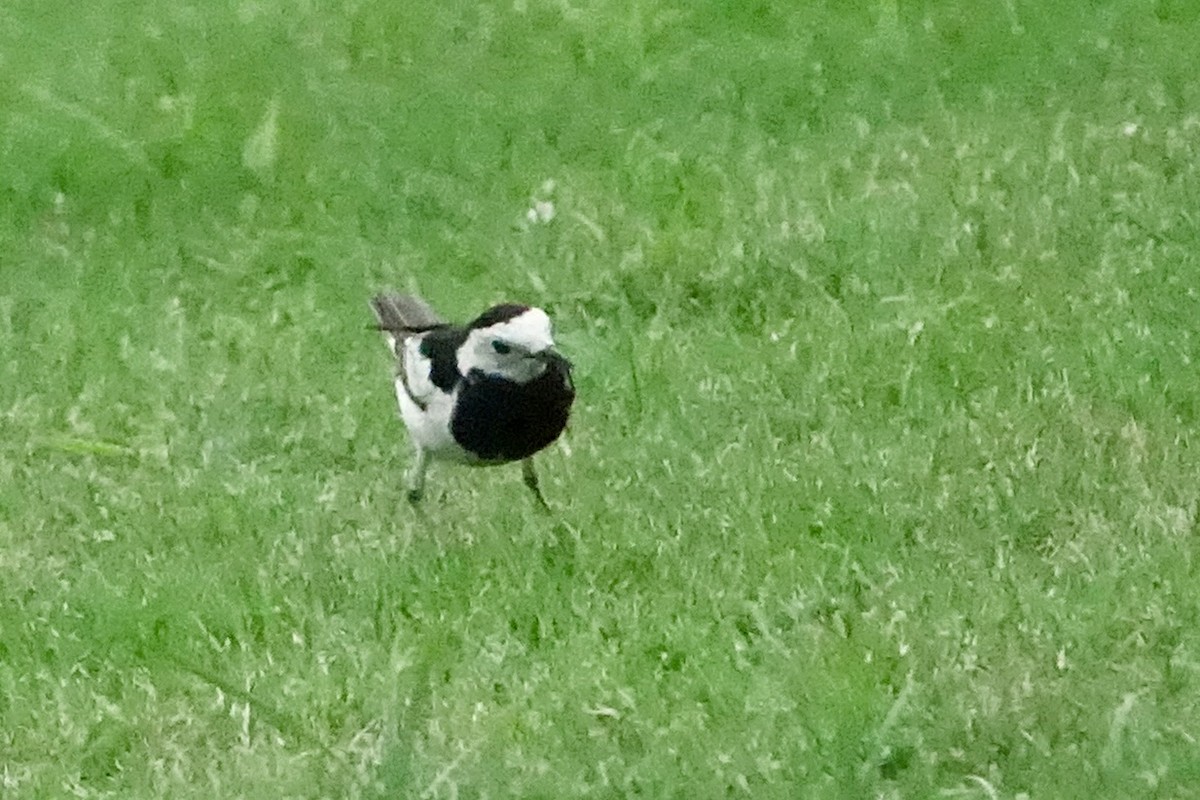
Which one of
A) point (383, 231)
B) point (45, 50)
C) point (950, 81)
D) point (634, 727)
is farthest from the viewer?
point (45, 50)

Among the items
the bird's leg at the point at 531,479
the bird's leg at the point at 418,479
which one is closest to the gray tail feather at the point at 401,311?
the bird's leg at the point at 418,479

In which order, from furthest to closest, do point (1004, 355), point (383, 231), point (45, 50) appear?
point (45, 50)
point (383, 231)
point (1004, 355)

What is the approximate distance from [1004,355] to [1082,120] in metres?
2.40

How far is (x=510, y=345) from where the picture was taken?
550 centimetres

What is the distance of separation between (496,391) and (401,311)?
1.33 m

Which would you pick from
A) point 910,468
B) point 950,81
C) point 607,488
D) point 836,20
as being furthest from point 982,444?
point 836,20

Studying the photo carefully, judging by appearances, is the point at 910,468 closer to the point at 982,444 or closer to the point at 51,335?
the point at 982,444

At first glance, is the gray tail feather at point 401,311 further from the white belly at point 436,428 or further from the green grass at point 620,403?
the white belly at point 436,428

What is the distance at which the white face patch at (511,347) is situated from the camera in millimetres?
5453

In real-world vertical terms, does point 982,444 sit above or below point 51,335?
above

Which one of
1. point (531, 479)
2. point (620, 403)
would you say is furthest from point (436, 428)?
point (620, 403)

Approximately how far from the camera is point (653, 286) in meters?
7.44

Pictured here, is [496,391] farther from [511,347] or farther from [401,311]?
[401,311]

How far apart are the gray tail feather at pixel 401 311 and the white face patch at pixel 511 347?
3.41 feet
